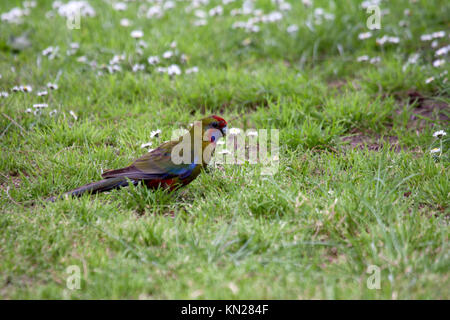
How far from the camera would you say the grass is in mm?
2500

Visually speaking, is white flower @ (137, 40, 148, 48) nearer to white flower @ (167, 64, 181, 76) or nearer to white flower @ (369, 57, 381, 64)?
white flower @ (167, 64, 181, 76)

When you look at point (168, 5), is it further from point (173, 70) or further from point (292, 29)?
point (173, 70)

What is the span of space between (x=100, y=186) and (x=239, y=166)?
111 centimetres

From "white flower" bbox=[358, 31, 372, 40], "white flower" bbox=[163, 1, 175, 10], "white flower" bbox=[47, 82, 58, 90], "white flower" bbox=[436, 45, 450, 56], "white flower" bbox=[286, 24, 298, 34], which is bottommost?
"white flower" bbox=[47, 82, 58, 90]

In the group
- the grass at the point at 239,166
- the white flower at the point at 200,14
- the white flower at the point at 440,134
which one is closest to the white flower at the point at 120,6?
the grass at the point at 239,166

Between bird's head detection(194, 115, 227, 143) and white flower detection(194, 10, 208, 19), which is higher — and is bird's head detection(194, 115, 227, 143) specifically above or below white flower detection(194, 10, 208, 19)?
below

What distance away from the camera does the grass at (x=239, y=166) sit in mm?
2500

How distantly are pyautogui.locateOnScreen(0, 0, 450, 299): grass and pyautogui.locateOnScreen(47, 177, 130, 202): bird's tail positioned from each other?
10cm

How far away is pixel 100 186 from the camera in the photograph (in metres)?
3.20

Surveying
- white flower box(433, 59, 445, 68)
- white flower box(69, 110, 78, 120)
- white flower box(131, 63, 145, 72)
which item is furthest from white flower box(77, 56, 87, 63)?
white flower box(433, 59, 445, 68)

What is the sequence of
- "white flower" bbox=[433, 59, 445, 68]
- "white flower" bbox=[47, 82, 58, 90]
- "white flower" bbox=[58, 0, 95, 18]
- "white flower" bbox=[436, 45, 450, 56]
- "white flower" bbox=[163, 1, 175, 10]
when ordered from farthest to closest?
"white flower" bbox=[163, 1, 175, 10] < "white flower" bbox=[58, 0, 95, 18] < "white flower" bbox=[436, 45, 450, 56] < "white flower" bbox=[433, 59, 445, 68] < "white flower" bbox=[47, 82, 58, 90]

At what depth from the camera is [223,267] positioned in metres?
2.58
